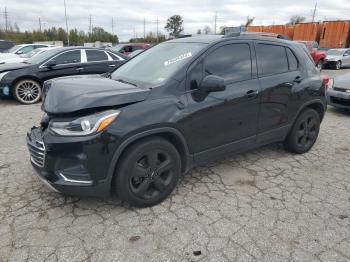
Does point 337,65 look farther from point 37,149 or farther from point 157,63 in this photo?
point 37,149

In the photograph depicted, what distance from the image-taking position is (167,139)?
312 cm

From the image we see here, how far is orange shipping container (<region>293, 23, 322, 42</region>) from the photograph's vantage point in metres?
26.5

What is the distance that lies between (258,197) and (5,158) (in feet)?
11.8

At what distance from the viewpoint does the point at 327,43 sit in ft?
84.9

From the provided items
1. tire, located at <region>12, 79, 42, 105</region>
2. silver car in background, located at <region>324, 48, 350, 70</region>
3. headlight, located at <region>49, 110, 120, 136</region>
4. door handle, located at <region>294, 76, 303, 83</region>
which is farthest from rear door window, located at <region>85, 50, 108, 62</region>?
silver car in background, located at <region>324, 48, 350, 70</region>

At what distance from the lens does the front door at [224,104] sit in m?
3.20

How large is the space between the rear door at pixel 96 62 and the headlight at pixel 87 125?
20.7ft

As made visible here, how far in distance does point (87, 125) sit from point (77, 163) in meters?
0.36

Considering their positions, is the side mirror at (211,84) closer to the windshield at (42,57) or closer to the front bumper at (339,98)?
the front bumper at (339,98)

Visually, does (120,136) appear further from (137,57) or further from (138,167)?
(137,57)

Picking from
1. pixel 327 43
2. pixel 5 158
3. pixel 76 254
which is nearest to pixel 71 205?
pixel 76 254

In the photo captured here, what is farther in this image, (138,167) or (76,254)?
(138,167)

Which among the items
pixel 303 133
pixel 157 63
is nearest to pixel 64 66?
pixel 157 63

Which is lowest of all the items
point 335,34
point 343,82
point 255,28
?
point 343,82
